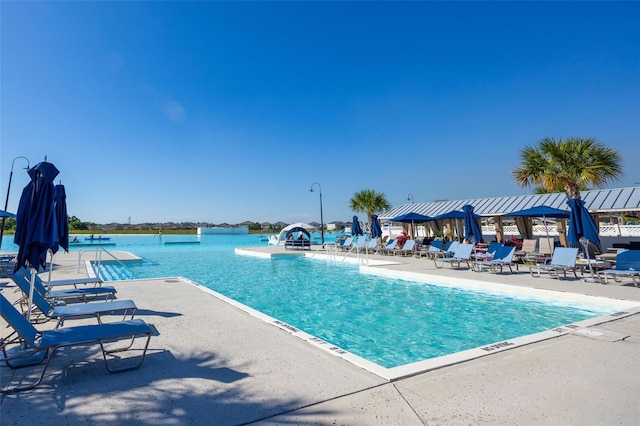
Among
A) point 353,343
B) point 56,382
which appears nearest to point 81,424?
point 56,382

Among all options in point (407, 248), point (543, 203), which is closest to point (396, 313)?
point (407, 248)

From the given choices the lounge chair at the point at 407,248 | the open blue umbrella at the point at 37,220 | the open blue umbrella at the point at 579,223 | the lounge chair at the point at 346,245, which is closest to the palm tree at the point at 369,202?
the lounge chair at the point at 346,245

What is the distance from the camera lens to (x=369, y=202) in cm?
3222

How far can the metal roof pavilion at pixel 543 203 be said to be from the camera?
14512 mm

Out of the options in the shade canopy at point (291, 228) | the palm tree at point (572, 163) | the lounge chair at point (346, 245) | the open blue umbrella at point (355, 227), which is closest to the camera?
A: the palm tree at point (572, 163)

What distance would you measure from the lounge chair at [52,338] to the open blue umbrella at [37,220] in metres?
0.85

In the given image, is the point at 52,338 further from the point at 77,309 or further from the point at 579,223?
the point at 579,223

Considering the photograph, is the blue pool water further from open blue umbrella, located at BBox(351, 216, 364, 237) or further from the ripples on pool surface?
open blue umbrella, located at BBox(351, 216, 364, 237)

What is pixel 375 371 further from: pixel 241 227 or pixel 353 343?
pixel 241 227

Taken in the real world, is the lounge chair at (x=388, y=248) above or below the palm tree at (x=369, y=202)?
below

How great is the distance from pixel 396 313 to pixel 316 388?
4.47 meters

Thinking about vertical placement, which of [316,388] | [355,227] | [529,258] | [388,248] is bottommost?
[316,388]

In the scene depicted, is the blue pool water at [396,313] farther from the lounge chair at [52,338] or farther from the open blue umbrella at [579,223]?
the open blue umbrella at [579,223]

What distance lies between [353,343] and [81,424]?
3878 mm
